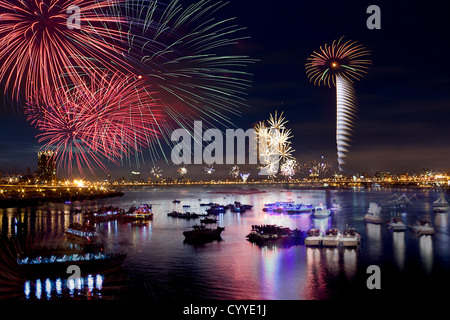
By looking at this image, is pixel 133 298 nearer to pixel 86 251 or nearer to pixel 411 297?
pixel 86 251

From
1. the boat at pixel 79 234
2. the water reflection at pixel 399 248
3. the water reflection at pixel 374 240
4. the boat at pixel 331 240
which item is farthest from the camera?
the boat at pixel 79 234

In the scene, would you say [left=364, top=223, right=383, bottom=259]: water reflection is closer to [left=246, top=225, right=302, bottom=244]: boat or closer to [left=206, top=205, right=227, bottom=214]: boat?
[left=246, top=225, right=302, bottom=244]: boat

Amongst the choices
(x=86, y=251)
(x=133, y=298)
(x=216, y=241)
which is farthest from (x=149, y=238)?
(x=133, y=298)

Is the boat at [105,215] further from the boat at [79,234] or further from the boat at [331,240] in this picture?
the boat at [331,240]

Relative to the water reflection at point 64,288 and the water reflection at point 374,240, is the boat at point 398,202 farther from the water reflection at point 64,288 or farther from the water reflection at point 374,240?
the water reflection at point 64,288

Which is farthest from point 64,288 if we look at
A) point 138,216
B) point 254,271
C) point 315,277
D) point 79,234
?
point 138,216

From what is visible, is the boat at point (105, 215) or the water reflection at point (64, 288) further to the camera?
the boat at point (105, 215)

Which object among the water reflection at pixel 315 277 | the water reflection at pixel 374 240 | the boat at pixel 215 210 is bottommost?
the water reflection at pixel 315 277

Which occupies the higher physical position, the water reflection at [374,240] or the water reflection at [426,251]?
the water reflection at [374,240]

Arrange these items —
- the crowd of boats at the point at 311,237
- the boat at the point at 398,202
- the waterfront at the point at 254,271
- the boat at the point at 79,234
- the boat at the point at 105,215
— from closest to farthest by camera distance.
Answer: the waterfront at the point at 254,271
the crowd of boats at the point at 311,237
the boat at the point at 79,234
the boat at the point at 105,215
the boat at the point at 398,202

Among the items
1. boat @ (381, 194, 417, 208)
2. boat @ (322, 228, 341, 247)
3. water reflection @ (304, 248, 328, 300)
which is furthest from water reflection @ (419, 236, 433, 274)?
boat @ (381, 194, 417, 208)

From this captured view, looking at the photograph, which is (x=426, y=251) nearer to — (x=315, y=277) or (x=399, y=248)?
(x=399, y=248)

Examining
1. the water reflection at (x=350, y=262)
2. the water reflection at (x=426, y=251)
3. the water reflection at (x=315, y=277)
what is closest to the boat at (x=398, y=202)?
the water reflection at (x=426, y=251)
